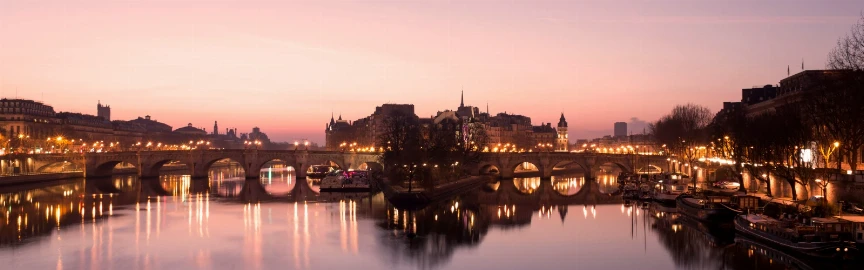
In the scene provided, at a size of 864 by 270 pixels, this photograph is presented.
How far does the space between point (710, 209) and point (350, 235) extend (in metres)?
24.2

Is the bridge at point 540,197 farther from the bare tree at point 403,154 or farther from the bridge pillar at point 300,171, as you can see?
the bridge pillar at point 300,171

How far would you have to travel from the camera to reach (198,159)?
367ft

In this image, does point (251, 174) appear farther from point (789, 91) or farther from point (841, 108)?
point (841, 108)

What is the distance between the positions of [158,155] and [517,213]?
6700cm

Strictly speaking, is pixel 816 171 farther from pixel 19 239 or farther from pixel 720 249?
pixel 19 239

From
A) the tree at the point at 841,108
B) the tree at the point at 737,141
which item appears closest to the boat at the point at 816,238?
the tree at the point at 841,108

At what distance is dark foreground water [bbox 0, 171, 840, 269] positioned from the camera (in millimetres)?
39688

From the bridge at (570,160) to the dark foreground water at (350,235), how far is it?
32.6 metres

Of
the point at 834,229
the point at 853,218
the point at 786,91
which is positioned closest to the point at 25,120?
the point at 786,91

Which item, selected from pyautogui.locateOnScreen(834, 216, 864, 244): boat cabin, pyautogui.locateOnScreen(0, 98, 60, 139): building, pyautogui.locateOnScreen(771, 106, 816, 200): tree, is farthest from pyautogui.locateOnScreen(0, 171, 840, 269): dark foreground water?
pyautogui.locateOnScreen(0, 98, 60, 139): building

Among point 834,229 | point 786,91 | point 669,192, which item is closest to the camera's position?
point 834,229

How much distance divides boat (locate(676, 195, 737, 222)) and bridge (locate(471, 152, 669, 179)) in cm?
4677

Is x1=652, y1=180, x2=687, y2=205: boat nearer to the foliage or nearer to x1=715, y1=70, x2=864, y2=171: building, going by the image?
x1=715, y1=70, x2=864, y2=171: building

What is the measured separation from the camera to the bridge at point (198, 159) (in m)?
111
